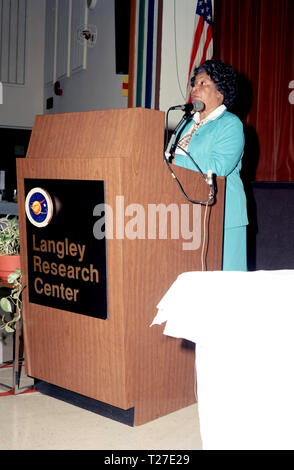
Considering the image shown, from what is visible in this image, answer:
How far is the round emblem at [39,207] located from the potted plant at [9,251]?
1.15 feet

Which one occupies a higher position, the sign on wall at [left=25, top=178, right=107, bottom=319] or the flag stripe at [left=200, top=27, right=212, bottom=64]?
the flag stripe at [left=200, top=27, right=212, bottom=64]

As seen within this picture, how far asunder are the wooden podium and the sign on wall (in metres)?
0.03

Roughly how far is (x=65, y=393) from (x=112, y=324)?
508mm

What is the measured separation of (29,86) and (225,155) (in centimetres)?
575

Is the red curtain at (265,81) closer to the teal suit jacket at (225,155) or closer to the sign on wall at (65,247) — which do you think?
the teal suit jacket at (225,155)

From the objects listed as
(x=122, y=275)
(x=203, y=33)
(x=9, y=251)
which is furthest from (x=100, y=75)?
(x=122, y=275)

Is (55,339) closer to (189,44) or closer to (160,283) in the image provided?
(160,283)

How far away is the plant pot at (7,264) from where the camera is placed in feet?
8.13

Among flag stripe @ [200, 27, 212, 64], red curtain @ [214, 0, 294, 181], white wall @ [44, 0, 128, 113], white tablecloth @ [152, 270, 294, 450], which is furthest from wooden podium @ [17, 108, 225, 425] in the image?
white wall @ [44, 0, 128, 113]

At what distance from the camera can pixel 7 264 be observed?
8.15 feet

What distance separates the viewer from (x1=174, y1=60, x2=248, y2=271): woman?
228cm

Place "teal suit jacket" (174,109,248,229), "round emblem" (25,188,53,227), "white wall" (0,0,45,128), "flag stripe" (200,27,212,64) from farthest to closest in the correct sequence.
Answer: "white wall" (0,0,45,128)
"flag stripe" (200,27,212,64)
"teal suit jacket" (174,109,248,229)
"round emblem" (25,188,53,227)

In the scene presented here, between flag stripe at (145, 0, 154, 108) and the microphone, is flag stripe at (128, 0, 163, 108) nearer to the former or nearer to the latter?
flag stripe at (145, 0, 154, 108)

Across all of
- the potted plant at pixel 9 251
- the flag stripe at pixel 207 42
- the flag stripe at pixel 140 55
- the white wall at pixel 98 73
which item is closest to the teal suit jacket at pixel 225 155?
the potted plant at pixel 9 251
